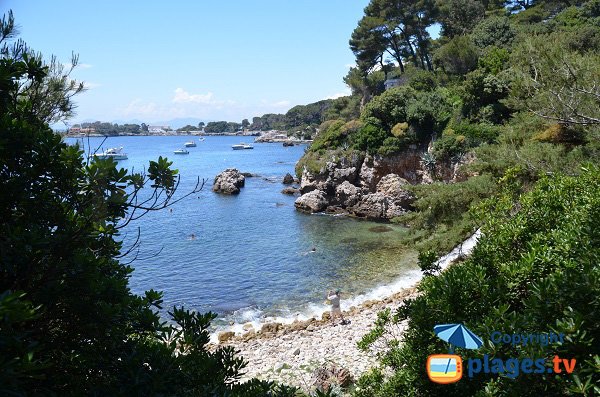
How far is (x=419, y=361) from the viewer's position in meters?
5.60

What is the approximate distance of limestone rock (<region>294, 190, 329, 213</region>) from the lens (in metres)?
39.2

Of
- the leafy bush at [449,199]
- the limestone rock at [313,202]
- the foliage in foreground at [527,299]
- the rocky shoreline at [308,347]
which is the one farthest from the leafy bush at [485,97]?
the foliage in foreground at [527,299]

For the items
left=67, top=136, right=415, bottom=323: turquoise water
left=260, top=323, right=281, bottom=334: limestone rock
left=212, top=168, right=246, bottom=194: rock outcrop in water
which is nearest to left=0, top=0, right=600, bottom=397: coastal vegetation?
left=67, top=136, right=415, bottom=323: turquoise water

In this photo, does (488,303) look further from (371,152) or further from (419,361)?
(371,152)

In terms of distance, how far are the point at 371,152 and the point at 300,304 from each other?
67.7 feet

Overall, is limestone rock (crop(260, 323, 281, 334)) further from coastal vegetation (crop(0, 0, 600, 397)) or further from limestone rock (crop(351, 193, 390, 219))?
limestone rock (crop(351, 193, 390, 219))

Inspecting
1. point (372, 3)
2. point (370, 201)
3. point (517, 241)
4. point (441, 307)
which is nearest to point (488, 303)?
point (441, 307)

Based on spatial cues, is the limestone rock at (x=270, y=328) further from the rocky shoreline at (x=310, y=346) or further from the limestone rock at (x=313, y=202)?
the limestone rock at (x=313, y=202)

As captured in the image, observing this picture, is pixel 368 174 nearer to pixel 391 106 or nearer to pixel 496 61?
pixel 391 106

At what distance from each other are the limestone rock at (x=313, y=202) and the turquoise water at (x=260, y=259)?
1.12 m

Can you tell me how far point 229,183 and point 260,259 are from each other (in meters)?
26.0

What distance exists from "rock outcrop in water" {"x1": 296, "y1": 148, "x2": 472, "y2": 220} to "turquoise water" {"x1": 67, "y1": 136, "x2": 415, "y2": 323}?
201cm

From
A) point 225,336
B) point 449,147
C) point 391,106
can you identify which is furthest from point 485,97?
point 225,336

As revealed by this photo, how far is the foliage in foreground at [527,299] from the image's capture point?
3.86 meters
